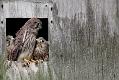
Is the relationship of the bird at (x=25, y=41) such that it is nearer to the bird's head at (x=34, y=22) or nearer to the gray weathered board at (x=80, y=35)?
the bird's head at (x=34, y=22)

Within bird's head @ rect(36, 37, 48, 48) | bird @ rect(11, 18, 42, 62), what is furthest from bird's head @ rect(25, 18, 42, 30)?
bird's head @ rect(36, 37, 48, 48)

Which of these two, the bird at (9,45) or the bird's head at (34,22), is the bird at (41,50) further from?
the bird at (9,45)

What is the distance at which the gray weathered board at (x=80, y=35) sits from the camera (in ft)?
15.8

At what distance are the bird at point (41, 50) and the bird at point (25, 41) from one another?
0.19 ft

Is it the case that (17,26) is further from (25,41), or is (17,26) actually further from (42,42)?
(42,42)

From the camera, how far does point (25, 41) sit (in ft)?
15.6

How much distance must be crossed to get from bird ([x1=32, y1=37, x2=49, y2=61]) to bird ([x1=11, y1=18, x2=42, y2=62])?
58mm

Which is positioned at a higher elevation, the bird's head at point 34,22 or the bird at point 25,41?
the bird's head at point 34,22

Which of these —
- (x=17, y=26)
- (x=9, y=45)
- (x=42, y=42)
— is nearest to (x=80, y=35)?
(x=42, y=42)

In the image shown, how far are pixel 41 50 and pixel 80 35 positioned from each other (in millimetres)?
552

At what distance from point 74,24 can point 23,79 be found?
0.97 m

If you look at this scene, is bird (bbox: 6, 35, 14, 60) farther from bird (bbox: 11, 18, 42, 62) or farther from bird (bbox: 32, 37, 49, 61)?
bird (bbox: 32, 37, 49, 61)

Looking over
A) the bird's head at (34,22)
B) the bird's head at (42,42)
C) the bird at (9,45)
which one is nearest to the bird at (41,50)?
the bird's head at (42,42)

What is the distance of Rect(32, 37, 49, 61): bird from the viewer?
4.80 metres
